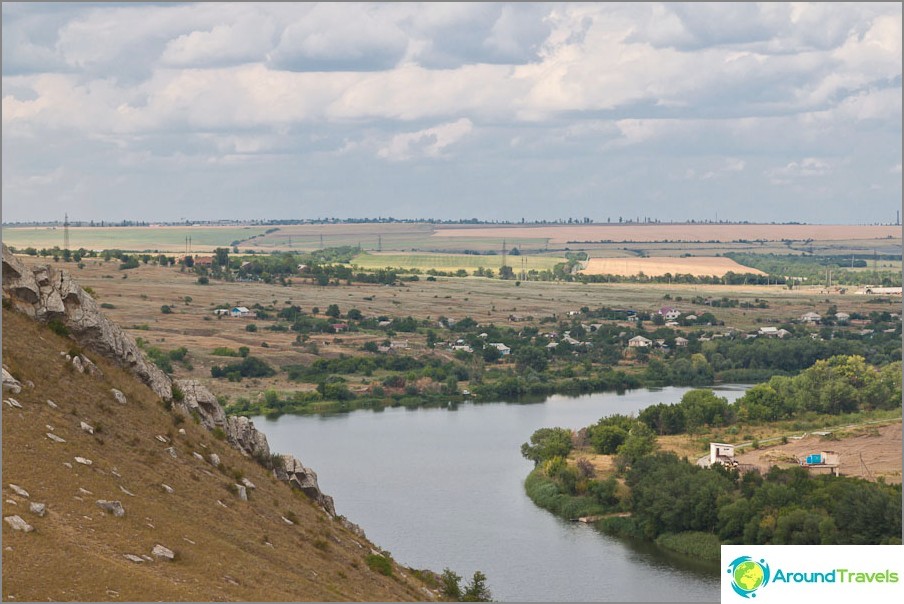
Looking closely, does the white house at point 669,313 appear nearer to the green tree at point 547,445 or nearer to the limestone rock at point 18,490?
the green tree at point 547,445

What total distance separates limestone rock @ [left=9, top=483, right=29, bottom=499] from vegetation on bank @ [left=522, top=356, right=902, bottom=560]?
635 inches

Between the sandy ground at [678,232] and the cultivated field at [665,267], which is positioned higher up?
the sandy ground at [678,232]

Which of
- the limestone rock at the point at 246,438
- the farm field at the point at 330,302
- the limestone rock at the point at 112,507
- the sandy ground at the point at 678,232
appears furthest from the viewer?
the sandy ground at the point at 678,232

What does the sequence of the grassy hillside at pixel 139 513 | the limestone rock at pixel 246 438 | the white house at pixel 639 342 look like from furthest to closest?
the white house at pixel 639 342 → the limestone rock at pixel 246 438 → the grassy hillside at pixel 139 513

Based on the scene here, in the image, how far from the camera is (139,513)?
464 inches

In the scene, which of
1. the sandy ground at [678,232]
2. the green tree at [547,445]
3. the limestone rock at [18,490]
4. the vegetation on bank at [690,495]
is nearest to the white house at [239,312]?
the vegetation on bank at [690,495]

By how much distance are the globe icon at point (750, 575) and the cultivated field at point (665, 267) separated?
96.5 meters

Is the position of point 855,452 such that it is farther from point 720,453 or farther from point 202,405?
point 202,405

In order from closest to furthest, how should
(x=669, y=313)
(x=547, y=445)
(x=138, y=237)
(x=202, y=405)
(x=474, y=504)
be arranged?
1. (x=202, y=405)
2. (x=474, y=504)
3. (x=547, y=445)
4. (x=669, y=313)
5. (x=138, y=237)

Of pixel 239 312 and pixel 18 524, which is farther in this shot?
pixel 239 312

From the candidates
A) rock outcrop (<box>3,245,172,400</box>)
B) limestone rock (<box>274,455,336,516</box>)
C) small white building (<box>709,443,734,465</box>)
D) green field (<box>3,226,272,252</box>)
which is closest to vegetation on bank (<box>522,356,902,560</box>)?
small white building (<box>709,443,734,465</box>)

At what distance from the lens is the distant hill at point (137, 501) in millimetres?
10422

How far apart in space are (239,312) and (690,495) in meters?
41.5

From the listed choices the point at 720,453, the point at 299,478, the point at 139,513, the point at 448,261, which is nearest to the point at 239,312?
the point at 720,453
